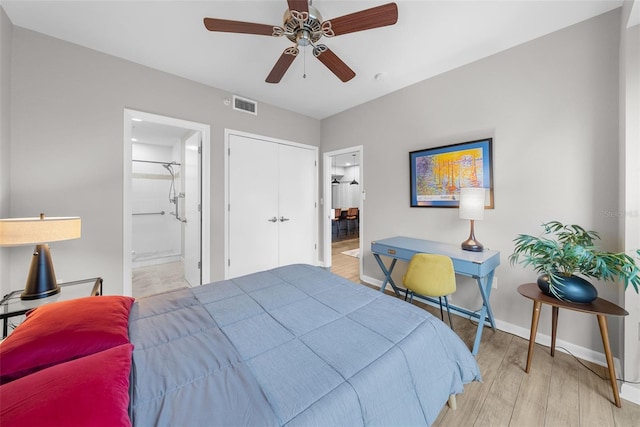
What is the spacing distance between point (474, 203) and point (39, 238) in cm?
318

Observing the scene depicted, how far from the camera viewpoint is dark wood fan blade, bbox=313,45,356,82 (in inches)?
65.7

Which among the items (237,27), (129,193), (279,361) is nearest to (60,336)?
(279,361)

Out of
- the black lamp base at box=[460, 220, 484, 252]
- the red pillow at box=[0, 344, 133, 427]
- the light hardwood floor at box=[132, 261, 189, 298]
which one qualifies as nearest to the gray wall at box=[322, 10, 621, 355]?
the black lamp base at box=[460, 220, 484, 252]

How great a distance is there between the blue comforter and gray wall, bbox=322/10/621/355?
138 centimetres

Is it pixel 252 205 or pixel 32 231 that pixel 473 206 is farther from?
pixel 32 231

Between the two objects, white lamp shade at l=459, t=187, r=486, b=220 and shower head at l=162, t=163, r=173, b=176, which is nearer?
white lamp shade at l=459, t=187, r=486, b=220

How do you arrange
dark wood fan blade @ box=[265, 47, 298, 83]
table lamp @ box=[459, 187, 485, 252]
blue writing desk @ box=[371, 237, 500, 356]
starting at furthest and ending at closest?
1. table lamp @ box=[459, 187, 485, 252]
2. blue writing desk @ box=[371, 237, 500, 356]
3. dark wood fan blade @ box=[265, 47, 298, 83]

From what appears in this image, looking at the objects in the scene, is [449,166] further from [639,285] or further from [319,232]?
[319,232]

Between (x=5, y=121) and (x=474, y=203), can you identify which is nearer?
(x=5, y=121)

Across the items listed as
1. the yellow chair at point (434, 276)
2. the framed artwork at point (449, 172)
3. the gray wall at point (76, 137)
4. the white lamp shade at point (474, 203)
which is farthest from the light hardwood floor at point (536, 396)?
the gray wall at point (76, 137)

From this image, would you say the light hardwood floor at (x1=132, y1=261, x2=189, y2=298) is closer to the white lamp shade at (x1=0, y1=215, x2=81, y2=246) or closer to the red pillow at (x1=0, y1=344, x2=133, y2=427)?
the white lamp shade at (x1=0, y1=215, x2=81, y2=246)

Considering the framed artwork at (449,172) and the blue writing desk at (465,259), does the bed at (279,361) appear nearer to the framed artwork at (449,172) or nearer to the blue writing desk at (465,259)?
the blue writing desk at (465,259)

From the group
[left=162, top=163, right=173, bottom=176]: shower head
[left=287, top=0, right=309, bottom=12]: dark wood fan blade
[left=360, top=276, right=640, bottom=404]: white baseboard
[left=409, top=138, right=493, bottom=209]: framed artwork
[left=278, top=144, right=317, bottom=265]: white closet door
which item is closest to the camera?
[left=287, top=0, right=309, bottom=12]: dark wood fan blade

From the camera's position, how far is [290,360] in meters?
0.92
